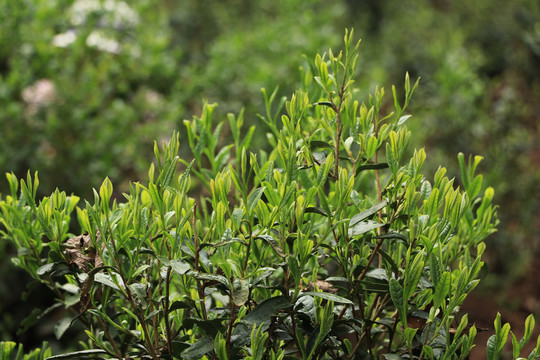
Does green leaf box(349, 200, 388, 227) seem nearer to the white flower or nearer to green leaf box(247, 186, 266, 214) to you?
green leaf box(247, 186, 266, 214)

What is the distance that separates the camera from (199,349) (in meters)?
1.24

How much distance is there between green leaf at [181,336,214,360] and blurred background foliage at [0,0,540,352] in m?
2.19

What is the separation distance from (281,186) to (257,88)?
3878 millimetres

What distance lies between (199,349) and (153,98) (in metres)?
3.88

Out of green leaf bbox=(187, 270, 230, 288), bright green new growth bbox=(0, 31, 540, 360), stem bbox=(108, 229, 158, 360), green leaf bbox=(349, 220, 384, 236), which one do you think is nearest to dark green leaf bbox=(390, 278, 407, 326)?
bright green new growth bbox=(0, 31, 540, 360)

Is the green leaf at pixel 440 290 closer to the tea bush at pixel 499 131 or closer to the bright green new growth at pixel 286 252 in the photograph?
the bright green new growth at pixel 286 252

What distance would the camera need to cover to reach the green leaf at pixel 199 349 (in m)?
1.23

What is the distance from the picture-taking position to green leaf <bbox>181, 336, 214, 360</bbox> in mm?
1226

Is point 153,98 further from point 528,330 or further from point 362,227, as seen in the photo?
point 528,330

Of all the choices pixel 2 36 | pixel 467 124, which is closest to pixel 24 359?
pixel 2 36

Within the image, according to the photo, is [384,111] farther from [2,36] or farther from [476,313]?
[2,36]

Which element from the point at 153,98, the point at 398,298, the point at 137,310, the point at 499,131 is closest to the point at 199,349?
the point at 137,310

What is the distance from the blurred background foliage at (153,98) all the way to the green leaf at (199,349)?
86.3 inches

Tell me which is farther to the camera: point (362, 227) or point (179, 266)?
point (362, 227)
